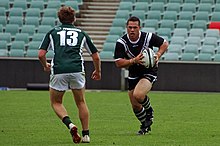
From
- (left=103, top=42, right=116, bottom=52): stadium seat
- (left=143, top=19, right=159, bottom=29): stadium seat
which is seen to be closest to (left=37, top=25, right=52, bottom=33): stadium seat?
(left=103, top=42, right=116, bottom=52): stadium seat

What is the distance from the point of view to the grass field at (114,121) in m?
12.9

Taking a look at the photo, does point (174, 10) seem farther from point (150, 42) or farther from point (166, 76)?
point (150, 42)

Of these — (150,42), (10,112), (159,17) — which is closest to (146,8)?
(159,17)

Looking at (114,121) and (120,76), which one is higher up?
(114,121)

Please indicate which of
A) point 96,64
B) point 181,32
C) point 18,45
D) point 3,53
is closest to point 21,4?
point 18,45

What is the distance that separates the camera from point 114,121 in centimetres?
1709

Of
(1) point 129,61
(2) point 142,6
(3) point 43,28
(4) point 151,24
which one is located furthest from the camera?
(2) point 142,6

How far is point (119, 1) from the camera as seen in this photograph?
35406mm

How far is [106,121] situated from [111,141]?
4353 millimetres

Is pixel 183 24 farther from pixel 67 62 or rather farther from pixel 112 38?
pixel 67 62

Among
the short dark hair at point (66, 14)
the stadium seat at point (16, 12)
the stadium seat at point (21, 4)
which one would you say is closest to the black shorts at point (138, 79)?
the short dark hair at point (66, 14)

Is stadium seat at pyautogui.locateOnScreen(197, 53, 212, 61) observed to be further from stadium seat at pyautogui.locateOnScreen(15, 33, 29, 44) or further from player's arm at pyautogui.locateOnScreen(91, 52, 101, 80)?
player's arm at pyautogui.locateOnScreen(91, 52, 101, 80)

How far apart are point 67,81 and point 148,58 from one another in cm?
206

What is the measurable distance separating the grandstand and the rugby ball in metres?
15.8
